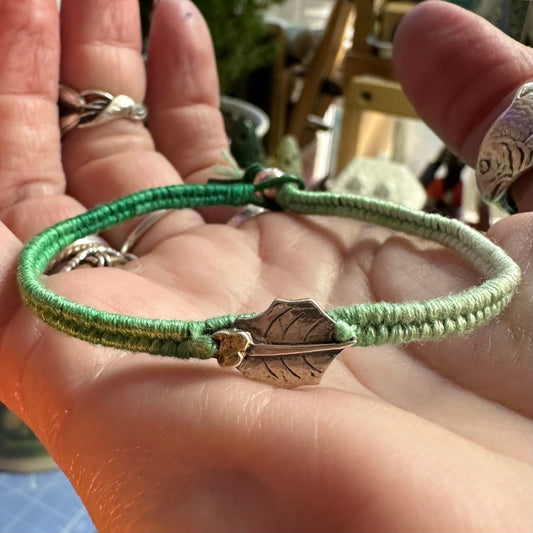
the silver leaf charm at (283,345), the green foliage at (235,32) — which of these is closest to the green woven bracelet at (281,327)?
the silver leaf charm at (283,345)

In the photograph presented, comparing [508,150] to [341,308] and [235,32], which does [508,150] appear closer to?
[341,308]

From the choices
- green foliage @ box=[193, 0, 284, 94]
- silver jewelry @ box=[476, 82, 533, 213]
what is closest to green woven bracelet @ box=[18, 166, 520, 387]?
silver jewelry @ box=[476, 82, 533, 213]

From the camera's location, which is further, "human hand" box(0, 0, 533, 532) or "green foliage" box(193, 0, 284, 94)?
"green foliage" box(193, 0, 284, 94)

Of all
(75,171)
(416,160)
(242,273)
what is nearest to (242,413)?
(242,273)

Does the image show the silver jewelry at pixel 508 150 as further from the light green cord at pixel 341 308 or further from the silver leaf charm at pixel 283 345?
the silver leaf charm at pixel 283 345

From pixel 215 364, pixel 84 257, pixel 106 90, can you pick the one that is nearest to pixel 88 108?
pixel 106 90

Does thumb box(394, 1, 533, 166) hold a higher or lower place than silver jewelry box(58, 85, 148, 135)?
higher

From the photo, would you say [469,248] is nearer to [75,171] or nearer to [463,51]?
[463,51]

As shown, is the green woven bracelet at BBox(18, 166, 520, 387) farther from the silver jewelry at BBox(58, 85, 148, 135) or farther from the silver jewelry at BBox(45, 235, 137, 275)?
the silver jewelry at BBox(58, 85, 148, 135)
